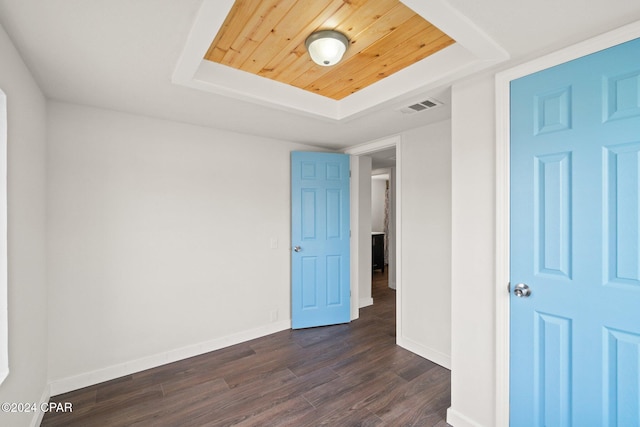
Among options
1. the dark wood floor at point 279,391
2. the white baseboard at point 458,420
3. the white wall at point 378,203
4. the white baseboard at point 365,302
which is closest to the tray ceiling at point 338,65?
the white baseboard at point 458,420

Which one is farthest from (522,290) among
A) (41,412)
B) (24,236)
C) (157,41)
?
(41,412)

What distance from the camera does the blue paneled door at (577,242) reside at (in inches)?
52.5

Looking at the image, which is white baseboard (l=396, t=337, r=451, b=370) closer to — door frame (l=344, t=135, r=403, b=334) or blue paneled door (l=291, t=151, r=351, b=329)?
door frame (l=344, t=135, r=403, b=334)

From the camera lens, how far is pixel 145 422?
1948mm

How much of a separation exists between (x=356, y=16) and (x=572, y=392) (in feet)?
7.19

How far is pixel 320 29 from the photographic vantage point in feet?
5.25

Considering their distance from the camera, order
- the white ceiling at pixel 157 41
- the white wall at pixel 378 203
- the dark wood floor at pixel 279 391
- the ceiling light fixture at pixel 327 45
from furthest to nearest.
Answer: the white wall at pixel 378 203 < the dark wood floor at pixel 279 391 < the ceiling light fixture at pixel 327 45 < the white ceiling at pixel 157 41

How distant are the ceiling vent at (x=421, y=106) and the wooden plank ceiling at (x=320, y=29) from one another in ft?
1.06

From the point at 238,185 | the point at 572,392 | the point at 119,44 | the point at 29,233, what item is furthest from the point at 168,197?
the point at 572,392

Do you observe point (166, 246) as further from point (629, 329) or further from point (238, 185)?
point (629, 329)

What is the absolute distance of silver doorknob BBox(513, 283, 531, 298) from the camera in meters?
1.62

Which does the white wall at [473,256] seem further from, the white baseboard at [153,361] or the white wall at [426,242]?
the white baseboard at [153,361]

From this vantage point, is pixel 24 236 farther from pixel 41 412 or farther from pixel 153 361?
pixel 153 361

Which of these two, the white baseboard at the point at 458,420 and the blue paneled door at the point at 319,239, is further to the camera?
the blue paneled door at the point at 319,239
